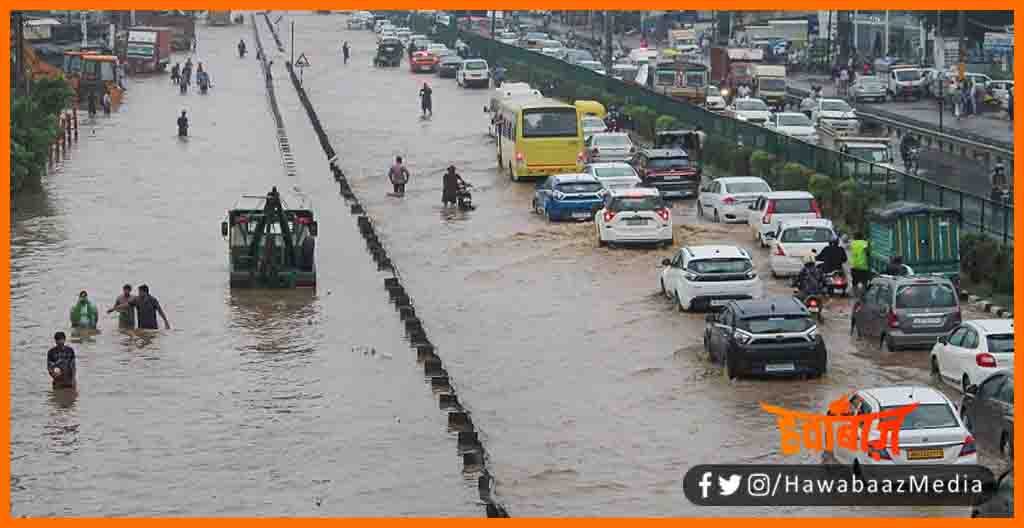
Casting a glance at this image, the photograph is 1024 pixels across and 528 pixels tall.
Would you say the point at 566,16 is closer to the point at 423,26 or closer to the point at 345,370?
the point at 423,26

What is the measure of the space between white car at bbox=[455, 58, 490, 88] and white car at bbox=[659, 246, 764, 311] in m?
64.2

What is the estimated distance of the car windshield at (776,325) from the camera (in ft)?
102

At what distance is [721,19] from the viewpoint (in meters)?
151

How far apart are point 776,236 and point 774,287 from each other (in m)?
1.95

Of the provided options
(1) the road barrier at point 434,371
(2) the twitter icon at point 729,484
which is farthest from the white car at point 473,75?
(2) the twitter icon at point 729,484

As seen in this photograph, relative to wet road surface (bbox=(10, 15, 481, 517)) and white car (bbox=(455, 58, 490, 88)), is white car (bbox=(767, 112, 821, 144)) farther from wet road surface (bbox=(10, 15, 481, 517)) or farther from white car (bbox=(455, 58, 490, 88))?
white car (bbox=(455, 58, 490, 88))

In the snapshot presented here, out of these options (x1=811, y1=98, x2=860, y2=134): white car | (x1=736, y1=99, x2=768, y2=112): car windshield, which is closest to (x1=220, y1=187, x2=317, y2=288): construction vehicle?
(x1=811, y1=98, x2=860, y2=134): white car

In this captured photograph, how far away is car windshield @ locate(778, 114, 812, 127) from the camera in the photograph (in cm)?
6994

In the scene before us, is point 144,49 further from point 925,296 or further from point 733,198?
point 925,296

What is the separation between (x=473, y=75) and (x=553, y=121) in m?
42.5

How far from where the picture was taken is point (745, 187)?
51250 millimetres

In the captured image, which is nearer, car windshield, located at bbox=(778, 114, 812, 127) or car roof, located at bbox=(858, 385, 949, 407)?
car roof, located at bbox=(858, 385, 949, 407)

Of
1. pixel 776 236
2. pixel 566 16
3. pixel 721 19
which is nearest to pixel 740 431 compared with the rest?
pixel 776 236

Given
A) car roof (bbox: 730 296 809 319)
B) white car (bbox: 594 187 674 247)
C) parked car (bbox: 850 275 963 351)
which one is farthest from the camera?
white car (bbox: 594 187 674 247)
